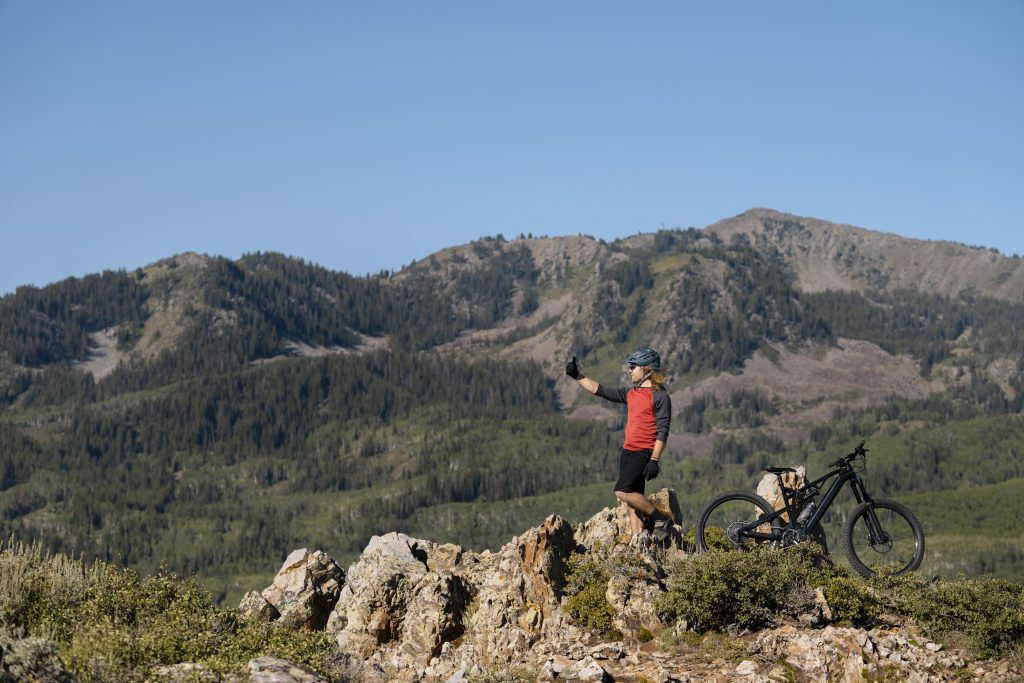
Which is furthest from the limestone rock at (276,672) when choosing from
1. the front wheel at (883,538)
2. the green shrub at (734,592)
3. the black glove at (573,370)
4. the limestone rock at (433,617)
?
the front wheel at (883,538)

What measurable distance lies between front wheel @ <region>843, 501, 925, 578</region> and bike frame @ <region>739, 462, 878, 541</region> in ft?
0.59

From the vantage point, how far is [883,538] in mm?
24172

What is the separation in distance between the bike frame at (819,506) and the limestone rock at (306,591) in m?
12.4

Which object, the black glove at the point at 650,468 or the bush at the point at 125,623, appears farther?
the black glove at the point at 650,468

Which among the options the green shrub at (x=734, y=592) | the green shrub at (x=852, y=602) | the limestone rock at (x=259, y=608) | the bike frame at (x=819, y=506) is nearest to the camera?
the green shrub at (x=734, y=592)

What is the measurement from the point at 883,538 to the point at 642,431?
20.1ft

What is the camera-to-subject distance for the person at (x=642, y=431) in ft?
80.1

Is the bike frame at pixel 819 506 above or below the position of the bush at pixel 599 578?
above

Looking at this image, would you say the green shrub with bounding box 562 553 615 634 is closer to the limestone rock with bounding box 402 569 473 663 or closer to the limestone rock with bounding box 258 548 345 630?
the limestone rock with bounding box 402 569 473 663

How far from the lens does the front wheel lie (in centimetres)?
2405

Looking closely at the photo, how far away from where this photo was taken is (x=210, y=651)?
21516mm

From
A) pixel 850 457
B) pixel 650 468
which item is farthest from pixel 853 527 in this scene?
pixel 650 468

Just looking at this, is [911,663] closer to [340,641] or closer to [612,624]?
[612,624]

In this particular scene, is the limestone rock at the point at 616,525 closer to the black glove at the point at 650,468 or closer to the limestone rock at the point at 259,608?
the black glove at the point at 650,468
